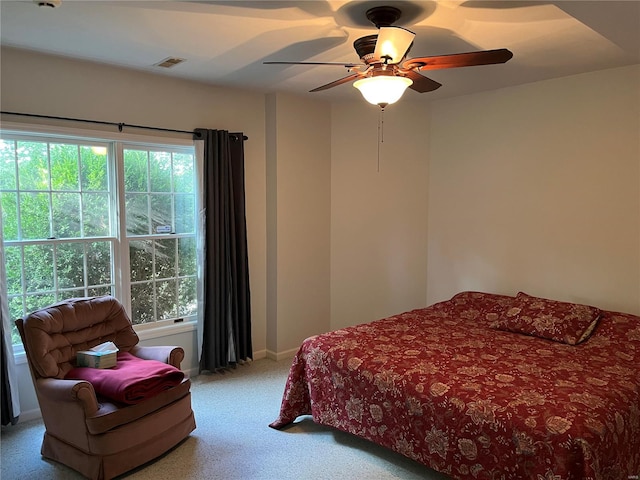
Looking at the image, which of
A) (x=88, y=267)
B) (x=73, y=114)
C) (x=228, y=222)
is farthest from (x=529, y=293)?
(x=73, y=114)

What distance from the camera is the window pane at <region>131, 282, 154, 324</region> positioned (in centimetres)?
391

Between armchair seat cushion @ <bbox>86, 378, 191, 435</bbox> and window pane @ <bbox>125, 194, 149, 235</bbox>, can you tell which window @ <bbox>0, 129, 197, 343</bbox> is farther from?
armchair seat cushion @ <bbox>86, 378, 191, 435</bbox>

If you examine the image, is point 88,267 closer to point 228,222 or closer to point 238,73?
point 228,222

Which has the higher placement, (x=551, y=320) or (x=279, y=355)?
(x=551, y=320)

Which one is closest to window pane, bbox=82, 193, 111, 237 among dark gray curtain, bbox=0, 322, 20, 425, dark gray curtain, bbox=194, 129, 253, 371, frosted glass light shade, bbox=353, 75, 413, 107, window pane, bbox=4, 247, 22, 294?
window pane, bbox=4, 247, 22, 294

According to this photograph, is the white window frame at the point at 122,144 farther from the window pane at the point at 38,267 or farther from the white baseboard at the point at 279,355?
the white baseboard at the point at 279,355

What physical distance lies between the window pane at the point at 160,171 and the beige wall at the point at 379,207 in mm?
1656

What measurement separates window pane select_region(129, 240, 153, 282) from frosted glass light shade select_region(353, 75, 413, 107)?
7.67 ft

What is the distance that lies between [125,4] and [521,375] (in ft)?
9.29

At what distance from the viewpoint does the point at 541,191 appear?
402 cm

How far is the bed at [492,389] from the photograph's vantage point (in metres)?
2.13

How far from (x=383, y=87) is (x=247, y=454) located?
2.26 metres

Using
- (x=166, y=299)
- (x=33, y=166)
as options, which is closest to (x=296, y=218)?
(x=166, y=299)

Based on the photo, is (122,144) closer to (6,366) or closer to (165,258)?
(165,258)
